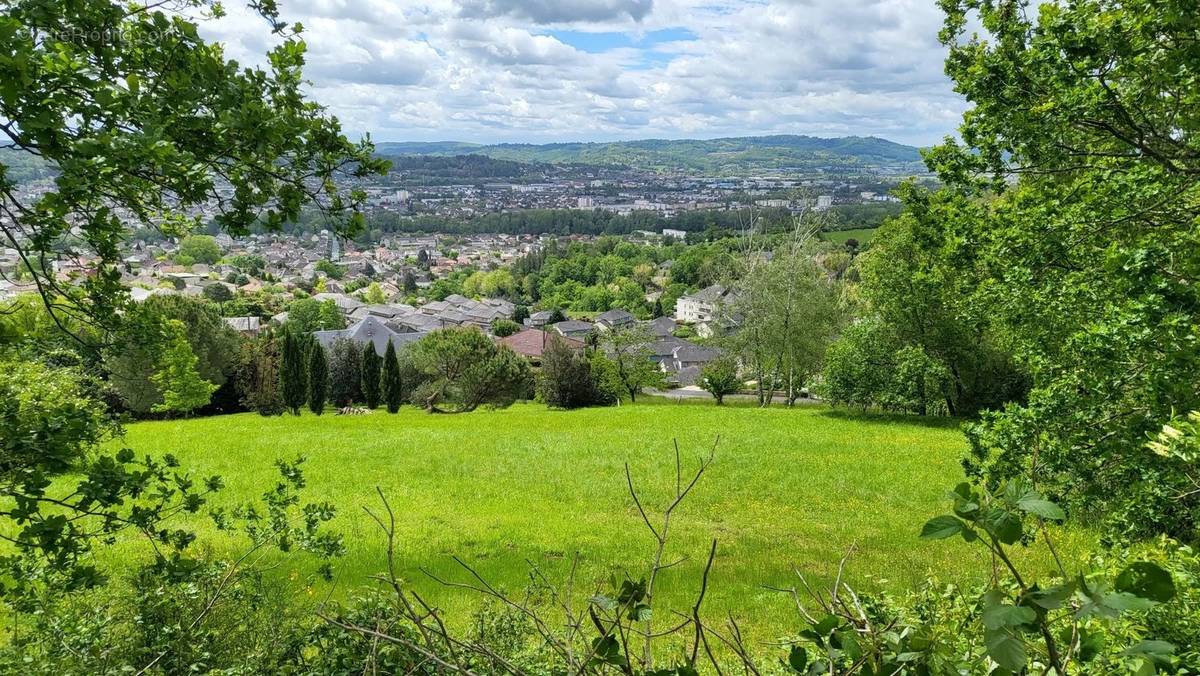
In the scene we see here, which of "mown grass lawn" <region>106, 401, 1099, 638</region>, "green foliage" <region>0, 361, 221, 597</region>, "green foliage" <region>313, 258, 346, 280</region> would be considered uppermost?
"green foliage" <region>0, 361, 221, 597</region>

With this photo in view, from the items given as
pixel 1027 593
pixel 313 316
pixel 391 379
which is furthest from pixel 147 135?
pixel 313 316

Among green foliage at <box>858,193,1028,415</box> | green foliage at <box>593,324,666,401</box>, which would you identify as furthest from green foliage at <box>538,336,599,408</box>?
green foliage at <box>858,193,1028,415</box>

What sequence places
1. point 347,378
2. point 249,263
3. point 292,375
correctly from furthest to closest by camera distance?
1. point 249,263
2. point 347,378
3. point 292,375

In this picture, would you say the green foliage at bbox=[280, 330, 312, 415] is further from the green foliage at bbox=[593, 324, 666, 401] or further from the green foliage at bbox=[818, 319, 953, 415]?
the green foliage at bbox=[818, 319, 953, 415]

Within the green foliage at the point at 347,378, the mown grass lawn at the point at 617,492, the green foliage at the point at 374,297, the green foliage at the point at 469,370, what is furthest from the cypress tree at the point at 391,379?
the green foliage at the point at 374,297

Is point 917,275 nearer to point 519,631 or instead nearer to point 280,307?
point 519,631

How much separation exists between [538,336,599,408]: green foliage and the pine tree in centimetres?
1281

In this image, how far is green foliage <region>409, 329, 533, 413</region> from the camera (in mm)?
36531

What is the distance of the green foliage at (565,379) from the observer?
3719cm

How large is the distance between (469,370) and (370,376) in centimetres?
655

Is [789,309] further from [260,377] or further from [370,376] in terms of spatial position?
[260,377]

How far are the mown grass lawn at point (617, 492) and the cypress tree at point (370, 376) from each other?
54.1 ft

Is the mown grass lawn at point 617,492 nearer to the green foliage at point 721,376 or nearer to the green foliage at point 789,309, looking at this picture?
the green foliage at point 789,309

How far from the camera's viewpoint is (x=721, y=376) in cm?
3225
